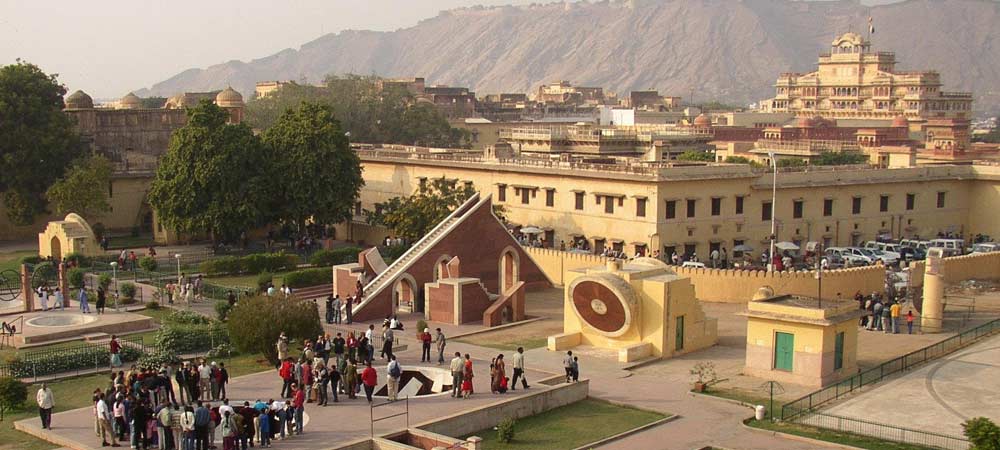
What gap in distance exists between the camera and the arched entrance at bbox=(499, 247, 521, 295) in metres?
44.6

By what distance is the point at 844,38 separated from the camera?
13988 centimetres

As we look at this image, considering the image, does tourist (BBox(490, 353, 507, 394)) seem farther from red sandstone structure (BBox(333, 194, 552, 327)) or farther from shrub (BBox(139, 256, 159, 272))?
shrub (BBox(139, 256, 159, 272))

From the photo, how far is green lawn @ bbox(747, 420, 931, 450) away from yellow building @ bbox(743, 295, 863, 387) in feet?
13.6

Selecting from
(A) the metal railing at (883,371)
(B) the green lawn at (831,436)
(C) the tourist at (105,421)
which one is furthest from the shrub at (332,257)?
(B) the green lawn at (831,436)

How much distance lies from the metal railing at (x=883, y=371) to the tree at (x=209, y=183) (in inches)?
1248

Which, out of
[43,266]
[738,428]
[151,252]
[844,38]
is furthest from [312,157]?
[844,38]

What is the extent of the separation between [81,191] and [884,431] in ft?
145

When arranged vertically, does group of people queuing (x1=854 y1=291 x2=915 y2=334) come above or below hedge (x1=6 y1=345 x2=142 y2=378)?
above

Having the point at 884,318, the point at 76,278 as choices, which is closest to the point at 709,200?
the point at 884,318

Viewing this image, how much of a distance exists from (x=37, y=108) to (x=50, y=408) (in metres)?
39.6

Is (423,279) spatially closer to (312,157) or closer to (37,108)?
(312,157)

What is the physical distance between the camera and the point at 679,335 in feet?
110

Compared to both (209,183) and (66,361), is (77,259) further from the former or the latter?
(66,361)

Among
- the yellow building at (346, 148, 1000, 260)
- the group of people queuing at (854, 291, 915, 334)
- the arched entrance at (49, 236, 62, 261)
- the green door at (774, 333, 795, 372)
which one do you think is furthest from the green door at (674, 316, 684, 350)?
the arched entrance at (49, 236, 62, 261)
